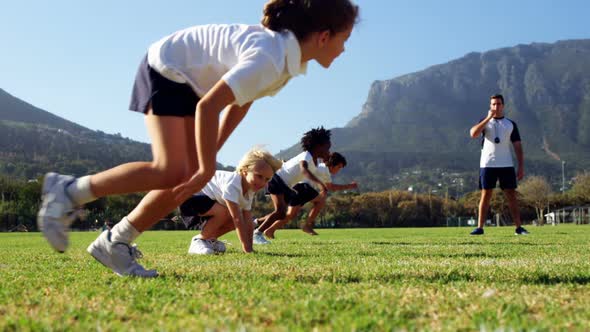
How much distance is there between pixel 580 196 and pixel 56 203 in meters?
93.6

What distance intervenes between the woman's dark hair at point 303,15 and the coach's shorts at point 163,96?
1.95ft

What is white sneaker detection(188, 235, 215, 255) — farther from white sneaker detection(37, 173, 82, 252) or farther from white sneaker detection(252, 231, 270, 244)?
white sneaker detection(37, 173, 82, 252)

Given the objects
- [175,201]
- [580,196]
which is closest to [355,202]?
[580,196]

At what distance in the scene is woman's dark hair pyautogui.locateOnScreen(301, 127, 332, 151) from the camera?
412 inches

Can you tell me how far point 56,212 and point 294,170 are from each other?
23.4 feet

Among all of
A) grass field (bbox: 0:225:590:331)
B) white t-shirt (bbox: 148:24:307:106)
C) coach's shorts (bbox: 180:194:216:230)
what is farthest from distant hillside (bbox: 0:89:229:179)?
grass field (bbox: 0:225:590:331)

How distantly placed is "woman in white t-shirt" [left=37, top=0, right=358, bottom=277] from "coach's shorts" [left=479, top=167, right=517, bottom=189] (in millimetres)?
8196

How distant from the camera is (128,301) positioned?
2391 millimetres

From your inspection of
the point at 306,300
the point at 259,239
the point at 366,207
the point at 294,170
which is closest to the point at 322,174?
the point at 294,170

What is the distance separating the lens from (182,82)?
323 cm

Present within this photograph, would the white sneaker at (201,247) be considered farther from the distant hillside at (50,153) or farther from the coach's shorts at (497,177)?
the distant hillside at (50,153)

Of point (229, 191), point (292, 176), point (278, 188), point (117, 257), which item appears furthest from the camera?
point (292, 176)

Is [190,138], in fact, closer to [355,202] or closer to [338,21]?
[338,21]

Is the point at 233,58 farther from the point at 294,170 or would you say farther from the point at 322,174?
the point at 322,174
